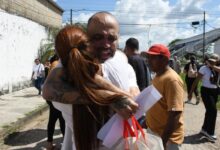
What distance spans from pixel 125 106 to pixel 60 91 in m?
0.36

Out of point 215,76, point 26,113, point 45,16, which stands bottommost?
point 26,113

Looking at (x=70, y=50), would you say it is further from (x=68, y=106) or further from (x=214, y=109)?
(x=214, y=109)

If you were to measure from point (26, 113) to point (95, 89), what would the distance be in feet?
26.3

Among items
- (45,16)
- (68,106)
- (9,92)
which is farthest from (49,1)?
(68,106)

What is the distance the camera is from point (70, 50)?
6.31 ft

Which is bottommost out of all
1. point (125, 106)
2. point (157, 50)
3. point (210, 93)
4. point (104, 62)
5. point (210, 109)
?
point (210, 109)

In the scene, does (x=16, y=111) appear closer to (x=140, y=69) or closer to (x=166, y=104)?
(x=140, y=69)

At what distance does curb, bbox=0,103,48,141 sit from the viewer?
24.2 ft

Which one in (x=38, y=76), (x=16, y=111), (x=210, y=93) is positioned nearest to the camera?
(x=210, y=93)

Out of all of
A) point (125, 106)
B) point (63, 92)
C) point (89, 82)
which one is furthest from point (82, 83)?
point (125, 106)

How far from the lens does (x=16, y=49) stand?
16453mm

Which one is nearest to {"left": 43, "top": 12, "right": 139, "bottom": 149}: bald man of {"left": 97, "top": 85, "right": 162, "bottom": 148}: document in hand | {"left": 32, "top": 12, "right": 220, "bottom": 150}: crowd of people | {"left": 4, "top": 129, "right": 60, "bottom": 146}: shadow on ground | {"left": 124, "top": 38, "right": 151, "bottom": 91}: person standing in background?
{"left": 32, "top": 12, "right": 220, "bottom": 150}: crowd of people

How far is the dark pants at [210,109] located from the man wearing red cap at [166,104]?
402 cm

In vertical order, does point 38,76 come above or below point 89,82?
below
